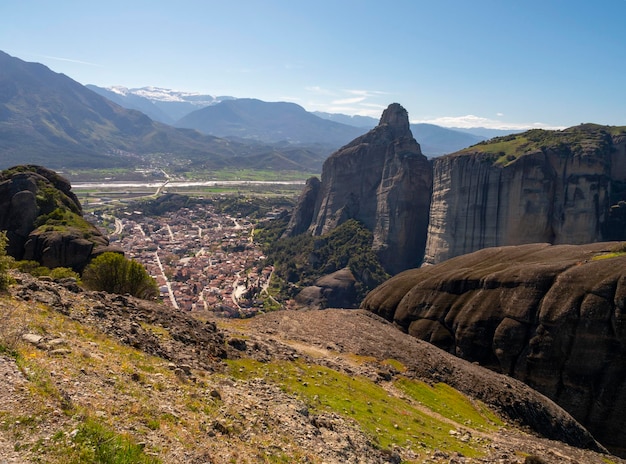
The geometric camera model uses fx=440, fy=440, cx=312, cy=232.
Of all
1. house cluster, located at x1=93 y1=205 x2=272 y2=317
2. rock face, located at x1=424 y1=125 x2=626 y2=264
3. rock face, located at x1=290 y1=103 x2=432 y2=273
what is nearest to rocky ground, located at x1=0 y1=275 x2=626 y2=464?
house cluster, located at x1=93 y1=205 x2=272 y2=317

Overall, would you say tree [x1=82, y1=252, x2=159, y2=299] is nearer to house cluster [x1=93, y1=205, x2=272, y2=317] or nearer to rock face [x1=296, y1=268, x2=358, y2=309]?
house cluster [x1=93, y1=205, x2=272, y2=317]

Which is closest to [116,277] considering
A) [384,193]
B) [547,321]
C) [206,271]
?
[547,321]

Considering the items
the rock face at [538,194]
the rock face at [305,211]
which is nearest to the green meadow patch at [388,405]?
the rock face at [538,194]

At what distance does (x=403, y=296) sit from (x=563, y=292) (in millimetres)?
19904

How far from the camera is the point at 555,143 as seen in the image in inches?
4606

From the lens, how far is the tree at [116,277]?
46281 millimetres

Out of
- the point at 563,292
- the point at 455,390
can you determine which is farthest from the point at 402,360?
the point at 563,292

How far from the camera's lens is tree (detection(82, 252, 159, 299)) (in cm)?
4628

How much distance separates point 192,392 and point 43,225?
5673 centimetres

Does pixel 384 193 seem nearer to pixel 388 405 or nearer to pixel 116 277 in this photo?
pixel 116 277

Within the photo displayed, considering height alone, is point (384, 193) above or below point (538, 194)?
below

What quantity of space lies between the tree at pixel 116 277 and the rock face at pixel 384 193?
337ft

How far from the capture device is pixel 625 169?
115062 mm

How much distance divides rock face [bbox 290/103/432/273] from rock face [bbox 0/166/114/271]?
313 ft
